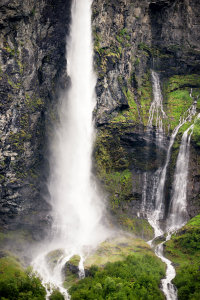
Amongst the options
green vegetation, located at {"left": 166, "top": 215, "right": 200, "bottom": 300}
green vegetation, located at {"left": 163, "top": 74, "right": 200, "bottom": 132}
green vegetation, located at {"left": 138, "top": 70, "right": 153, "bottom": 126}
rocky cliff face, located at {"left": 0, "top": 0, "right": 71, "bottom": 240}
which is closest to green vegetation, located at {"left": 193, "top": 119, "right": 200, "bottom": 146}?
green vegetation, located at {"left": 163, "top": 74, "right": 200, "bottom": 132}

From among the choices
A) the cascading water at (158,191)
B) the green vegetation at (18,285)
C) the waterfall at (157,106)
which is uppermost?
the waterfall at (157,106)

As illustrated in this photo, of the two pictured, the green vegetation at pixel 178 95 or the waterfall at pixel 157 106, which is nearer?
the waterfall at pixel 157 106

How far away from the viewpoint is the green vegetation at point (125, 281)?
20.9 metres

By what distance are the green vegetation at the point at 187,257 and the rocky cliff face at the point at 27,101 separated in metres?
16.8

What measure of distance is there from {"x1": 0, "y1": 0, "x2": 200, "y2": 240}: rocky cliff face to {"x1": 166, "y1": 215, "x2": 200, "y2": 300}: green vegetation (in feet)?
16.2

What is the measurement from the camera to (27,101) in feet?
107

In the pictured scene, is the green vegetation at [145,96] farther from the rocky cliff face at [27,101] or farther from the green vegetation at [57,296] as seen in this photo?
the green vegetation at [57,296]

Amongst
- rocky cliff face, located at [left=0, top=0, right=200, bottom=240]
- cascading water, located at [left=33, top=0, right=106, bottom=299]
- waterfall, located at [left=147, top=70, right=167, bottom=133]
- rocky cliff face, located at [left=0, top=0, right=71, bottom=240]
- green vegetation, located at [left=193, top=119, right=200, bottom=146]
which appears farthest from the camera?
waterfall, located at [left=147, top=70, right=167, bottom=133]

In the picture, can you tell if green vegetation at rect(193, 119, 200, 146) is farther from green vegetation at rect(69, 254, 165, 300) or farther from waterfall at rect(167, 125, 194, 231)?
green vegetation at rect(69, 254, 165, 300)

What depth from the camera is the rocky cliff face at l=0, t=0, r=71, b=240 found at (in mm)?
30078

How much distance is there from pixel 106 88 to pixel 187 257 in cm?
2736

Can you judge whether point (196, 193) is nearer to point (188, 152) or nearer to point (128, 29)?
point (188, 152)

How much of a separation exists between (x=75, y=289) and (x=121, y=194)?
→ 665 inches

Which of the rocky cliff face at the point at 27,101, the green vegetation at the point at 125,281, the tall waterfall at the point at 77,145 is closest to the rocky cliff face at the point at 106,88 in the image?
the rocky cliff face at the point at 27,101
